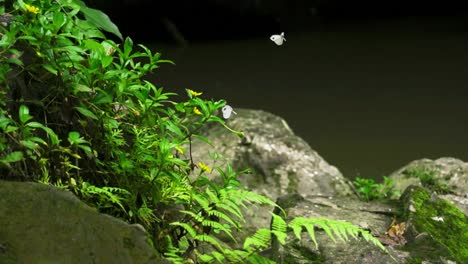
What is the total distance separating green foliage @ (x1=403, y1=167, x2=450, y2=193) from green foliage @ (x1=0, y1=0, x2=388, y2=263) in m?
2.46

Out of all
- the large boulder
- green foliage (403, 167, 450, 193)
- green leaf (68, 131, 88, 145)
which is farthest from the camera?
green foliage (403, 167, 450, 193)

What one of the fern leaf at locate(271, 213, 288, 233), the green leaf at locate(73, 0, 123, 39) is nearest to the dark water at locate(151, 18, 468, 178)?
the green leaf at locate(73, 0, 123, 39)

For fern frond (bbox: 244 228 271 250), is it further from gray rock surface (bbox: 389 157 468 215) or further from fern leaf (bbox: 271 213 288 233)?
gray rock surface (bbox: 389 157 468 215)

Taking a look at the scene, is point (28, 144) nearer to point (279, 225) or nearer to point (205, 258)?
point (205, 258)

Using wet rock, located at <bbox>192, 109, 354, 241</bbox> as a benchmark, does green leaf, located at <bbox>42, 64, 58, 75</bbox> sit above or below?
above

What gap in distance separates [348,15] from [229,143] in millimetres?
11347

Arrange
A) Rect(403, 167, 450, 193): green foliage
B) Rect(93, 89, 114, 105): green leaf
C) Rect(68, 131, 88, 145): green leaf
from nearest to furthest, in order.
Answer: Rect(68, 131, 88, 145): green leaf → Rect(93, 89, 114, 105): green leaf → Rect(403, 167, 450, 193): green foliage

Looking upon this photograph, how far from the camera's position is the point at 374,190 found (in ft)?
15.3

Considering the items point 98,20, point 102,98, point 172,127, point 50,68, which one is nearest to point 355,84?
point 98,20

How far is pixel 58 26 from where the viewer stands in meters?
2.10

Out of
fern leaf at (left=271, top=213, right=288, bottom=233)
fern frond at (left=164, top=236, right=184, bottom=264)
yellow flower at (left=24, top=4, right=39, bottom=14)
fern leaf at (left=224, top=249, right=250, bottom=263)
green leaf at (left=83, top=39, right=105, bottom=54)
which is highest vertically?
yellow flower at (left=24, top=4, right=39, bottom=14)

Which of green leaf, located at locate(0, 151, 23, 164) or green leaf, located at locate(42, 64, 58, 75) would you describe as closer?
green leaf, located at locate(0, 151, 23, 164)

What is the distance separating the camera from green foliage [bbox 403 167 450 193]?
4480 millimetres

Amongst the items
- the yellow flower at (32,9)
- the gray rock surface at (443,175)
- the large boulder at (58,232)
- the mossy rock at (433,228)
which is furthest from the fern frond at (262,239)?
the gray rock surface at (443,175)
